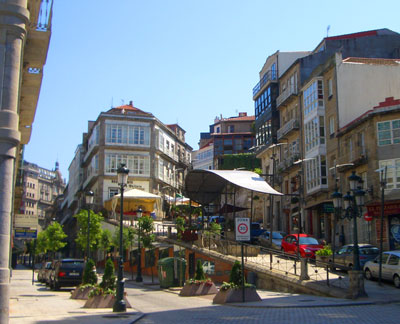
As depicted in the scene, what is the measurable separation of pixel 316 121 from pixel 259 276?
20070 mm

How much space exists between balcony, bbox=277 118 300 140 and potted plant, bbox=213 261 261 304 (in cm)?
2846

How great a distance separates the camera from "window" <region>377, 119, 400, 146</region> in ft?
106

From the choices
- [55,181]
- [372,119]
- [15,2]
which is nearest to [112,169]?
[372,119]

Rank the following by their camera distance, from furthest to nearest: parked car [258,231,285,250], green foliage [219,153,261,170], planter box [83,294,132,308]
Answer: green foliage [219,153,261,170] < parked car [258,231,285,250] < planter box [83,294,132,308]

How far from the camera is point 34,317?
578 inches

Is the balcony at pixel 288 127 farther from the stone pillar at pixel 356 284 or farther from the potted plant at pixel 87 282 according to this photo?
the potted plant at pixel 87 282

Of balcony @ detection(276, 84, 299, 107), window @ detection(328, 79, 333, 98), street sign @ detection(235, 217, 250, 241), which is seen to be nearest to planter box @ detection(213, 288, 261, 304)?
street sign @ detection(235, 217, 250, 241)

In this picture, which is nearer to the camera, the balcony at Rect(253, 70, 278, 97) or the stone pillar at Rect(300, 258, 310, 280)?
the stone pillar at Rect(300, 258, 310, 280)

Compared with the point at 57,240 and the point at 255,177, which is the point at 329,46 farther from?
the point at 57,240

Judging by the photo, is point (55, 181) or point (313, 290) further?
point (55, 181)

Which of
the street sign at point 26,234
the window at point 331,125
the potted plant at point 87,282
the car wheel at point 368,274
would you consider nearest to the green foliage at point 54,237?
the street sign at point 26,234

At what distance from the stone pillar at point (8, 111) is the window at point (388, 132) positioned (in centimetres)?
2574

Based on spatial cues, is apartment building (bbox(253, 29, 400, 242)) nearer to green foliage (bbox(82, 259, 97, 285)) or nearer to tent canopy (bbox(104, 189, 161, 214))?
tent canopy (bbox(104, 189, 161, 214))

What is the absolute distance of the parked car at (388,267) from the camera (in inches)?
868
